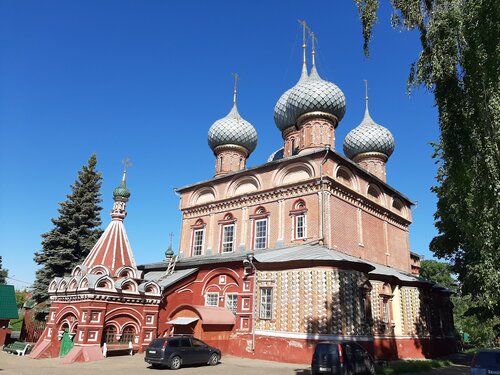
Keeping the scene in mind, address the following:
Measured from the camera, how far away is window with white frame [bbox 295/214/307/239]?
59.5 ft

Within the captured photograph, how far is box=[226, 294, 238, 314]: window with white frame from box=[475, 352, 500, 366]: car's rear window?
9.59 m

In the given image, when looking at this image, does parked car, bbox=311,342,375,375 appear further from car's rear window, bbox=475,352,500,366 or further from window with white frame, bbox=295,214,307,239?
window with white frame, bbox=295,214,307,239

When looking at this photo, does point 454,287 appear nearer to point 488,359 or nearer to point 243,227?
point 243,227

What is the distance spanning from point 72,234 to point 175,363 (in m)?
12.3

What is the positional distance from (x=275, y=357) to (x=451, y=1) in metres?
12.2

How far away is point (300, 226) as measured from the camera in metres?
18.3

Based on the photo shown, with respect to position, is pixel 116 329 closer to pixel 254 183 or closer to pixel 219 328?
pixel 219 328

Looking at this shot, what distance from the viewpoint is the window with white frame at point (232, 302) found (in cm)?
1700

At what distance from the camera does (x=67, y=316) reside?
1532 cm

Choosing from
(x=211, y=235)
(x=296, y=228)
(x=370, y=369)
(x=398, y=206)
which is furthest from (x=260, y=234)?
(x=370, y=369)

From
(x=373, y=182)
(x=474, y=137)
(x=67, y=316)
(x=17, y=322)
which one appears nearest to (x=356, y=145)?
(x=373, y=182)

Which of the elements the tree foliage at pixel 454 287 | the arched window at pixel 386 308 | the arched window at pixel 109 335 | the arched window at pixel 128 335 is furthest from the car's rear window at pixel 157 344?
the tree foliage at pixel 454 287

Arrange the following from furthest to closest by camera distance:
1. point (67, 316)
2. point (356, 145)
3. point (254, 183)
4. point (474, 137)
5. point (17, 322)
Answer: point (17, 322) → point (356, 145) → point (254, 183) → point (67, 316) → point (474, 137)

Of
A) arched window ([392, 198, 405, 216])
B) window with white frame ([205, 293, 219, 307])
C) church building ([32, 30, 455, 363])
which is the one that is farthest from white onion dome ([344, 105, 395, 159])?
window with white frame ([205, 293, 219, 307])
